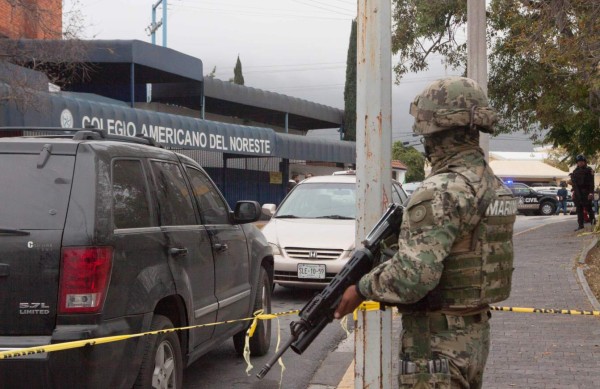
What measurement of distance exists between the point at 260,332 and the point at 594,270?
7260 millimetres

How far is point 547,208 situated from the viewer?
38625mm

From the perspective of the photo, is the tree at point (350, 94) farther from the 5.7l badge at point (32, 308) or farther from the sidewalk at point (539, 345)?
the 5.7l badge at point (32, 308)

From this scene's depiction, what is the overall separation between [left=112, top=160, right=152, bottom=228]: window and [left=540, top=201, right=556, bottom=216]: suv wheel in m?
36.7

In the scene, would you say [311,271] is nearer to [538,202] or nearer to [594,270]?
[594,270]

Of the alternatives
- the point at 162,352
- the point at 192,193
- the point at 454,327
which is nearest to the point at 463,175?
the point at 454,327

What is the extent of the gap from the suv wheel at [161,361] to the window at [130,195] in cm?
62

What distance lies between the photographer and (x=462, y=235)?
2793mm

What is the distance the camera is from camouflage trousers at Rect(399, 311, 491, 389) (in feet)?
A: 9.30

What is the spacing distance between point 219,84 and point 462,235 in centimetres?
2983

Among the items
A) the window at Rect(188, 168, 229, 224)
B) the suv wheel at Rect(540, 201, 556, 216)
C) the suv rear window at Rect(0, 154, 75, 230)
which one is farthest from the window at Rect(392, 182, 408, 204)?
the suv wheel at Rect(540, 201, 556, 216)

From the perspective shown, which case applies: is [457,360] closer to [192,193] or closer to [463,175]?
[463,175]

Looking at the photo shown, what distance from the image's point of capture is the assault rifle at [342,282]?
303 centimetres

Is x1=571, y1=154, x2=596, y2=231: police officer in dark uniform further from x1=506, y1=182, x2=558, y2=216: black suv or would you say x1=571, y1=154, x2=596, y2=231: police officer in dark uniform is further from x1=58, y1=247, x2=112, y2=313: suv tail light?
x1=506, y1=182, x2=558, y2=216: black suv

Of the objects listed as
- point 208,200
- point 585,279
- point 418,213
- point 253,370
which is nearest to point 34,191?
point 208,200
